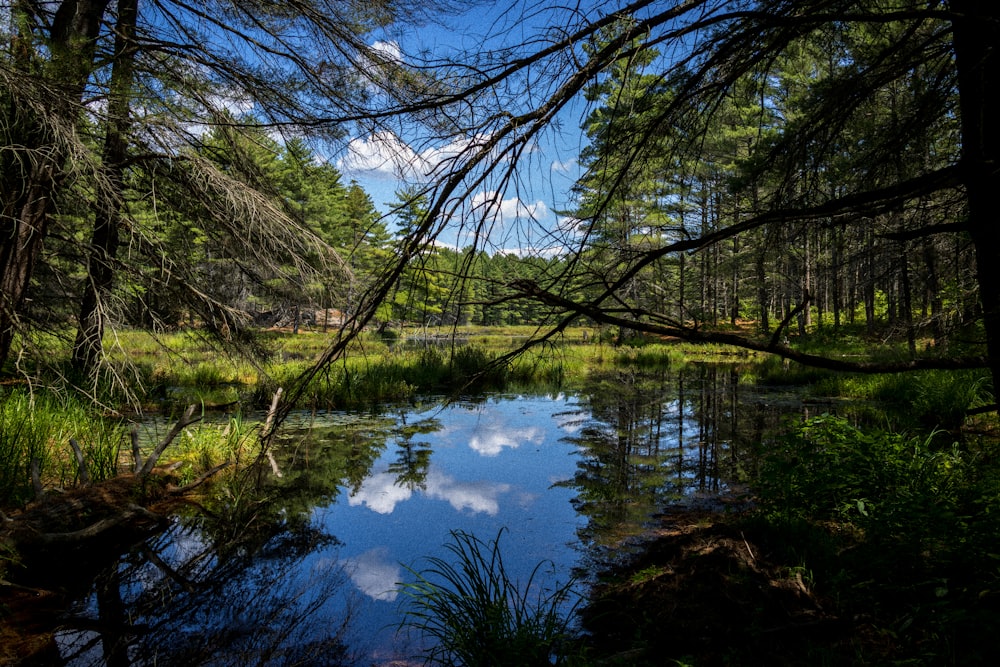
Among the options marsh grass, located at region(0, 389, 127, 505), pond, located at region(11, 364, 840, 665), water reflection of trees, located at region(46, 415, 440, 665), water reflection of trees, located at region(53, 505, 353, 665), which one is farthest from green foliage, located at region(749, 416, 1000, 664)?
marsh grass, located at region(0, 389, 127, 505)

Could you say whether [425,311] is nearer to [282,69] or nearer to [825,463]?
[825,463]

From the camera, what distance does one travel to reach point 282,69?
5.34 m

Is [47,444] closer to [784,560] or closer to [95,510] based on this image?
[95,510]

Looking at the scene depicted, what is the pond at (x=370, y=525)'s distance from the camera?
11.6 feet

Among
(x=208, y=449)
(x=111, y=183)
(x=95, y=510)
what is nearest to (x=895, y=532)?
(x=95, y=510)

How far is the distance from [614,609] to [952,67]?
340 cm

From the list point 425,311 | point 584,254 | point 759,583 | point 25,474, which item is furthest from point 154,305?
point 759,583

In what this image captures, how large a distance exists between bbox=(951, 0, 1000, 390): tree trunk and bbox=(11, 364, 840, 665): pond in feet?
5.59

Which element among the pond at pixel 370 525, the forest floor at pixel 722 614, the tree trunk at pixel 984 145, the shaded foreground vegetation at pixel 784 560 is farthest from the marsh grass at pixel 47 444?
the tree trunk at pixel 984 145

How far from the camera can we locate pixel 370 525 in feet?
18.1

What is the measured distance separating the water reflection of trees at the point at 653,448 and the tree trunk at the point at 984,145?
3.78m

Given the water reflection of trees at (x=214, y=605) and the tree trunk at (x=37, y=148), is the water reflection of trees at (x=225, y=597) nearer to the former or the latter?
→ the water reflection of trees at (x=214, y=605)

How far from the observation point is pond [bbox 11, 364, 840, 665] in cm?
353

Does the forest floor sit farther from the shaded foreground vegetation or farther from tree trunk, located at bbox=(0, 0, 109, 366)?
tree trunk, located at bbox=(0, 0, 109, 366)
